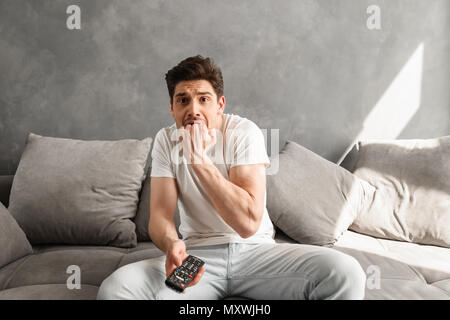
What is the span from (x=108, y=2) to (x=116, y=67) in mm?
367

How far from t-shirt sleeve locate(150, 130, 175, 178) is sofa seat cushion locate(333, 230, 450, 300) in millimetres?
812

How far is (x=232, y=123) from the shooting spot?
1.41 m

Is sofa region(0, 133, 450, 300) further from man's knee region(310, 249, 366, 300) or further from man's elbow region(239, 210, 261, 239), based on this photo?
man's elbow region(239, 210, 261, 239)

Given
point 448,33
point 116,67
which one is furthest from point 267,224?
point 448,33

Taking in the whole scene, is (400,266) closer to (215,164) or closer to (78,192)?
(215,164)

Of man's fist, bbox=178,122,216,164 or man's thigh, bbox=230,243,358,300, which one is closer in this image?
man's thigh, bbox=230,243,358,300

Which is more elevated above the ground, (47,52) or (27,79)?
(47,52)

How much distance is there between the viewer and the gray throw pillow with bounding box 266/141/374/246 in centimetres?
174

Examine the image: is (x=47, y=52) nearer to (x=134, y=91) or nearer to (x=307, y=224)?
(x=134, y=91)

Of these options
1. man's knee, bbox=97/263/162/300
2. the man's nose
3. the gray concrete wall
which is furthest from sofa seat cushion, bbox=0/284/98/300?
the gray concrete wall

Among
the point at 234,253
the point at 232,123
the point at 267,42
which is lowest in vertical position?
the point at 234,253

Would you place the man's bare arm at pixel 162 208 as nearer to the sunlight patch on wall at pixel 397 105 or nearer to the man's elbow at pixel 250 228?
the man's elbow at pixel 250 228

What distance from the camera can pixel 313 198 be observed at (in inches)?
71.0
